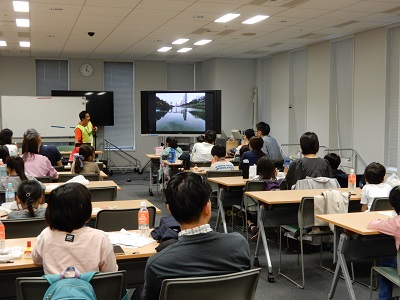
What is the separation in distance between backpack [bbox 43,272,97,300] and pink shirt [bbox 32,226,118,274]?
436 mm

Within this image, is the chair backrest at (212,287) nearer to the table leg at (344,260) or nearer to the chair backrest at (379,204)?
the table leg at (344,260)

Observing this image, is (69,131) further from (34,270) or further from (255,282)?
(255,282)

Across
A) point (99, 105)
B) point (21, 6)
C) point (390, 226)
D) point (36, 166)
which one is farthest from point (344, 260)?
point (99, 105)

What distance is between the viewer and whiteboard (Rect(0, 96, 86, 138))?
12.6m

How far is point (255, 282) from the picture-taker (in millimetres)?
2223

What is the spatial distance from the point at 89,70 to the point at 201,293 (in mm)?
12568

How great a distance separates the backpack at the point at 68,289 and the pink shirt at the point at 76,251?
1.43 feet

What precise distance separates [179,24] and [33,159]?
3.82 meters

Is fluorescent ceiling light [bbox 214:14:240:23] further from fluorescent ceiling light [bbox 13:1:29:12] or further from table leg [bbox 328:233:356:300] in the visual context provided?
table leg [bbox 328:233:356:300]

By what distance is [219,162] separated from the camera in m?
7.22

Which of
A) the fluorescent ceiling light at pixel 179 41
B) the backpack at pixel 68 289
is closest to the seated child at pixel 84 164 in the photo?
the backpack at pixel 68 289

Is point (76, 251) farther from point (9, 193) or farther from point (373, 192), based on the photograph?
point (373, 192)

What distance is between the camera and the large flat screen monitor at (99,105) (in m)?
13.5

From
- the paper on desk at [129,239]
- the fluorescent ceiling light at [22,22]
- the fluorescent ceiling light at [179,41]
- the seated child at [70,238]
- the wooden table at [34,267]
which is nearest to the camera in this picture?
the seated child at [70,238]
